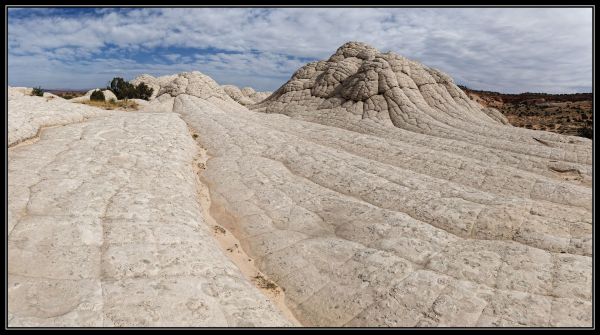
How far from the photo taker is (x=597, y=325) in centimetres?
1163

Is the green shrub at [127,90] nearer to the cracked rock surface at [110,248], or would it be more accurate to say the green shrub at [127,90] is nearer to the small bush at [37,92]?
the small bush at [37,92]

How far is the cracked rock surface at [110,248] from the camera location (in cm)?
1055

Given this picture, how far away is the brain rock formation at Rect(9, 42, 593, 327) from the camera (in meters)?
12.5

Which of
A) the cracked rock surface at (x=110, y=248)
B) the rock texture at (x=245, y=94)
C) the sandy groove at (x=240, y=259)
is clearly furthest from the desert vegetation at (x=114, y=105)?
the rock texture at (x=245, y=94)

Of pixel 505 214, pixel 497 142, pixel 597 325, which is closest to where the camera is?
pixel 597 325

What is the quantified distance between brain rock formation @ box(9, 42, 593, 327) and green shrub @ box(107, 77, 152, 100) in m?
36.5

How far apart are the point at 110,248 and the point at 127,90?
58.6 meters

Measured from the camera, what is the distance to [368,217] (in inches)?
714

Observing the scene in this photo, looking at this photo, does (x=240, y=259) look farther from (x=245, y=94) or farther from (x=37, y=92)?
(x=245, y=94)

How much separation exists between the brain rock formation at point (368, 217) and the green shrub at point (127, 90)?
120ft

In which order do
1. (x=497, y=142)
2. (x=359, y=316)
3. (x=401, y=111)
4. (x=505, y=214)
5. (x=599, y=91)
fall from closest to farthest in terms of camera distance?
(x=359, y=316), (x=505, y=214), (x=599, y=91), (x=497, y=142), (x=401, y=111)

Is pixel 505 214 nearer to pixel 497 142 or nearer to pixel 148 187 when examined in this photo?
pixel 497 142

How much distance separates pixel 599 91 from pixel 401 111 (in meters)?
19.6

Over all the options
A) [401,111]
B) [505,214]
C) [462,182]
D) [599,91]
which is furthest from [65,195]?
[401,111]
